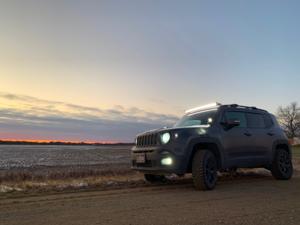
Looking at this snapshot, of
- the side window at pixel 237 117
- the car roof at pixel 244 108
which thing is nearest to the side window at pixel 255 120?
the car roof at pixel 244 108

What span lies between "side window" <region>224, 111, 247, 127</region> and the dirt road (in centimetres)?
200

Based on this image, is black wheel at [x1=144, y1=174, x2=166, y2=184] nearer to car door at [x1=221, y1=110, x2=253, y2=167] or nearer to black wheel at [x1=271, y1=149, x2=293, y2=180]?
car door at [x1=221, y1=110, x2=253, y2=167]

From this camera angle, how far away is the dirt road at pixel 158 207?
6406 mm

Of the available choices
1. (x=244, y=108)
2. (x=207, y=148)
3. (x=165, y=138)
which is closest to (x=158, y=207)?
(x=165, y=138)

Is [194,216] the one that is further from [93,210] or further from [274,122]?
[274,122]

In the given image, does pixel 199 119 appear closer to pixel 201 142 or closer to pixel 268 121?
pixel 201 142

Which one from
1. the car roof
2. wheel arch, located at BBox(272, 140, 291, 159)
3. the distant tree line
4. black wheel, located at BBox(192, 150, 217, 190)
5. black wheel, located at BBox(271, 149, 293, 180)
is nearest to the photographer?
black wheel, located at BBox(192, 150, 217, 190)

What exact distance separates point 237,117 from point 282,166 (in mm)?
2378

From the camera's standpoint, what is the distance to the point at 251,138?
1165 centimetres

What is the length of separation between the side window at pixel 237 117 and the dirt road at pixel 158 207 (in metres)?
2.00

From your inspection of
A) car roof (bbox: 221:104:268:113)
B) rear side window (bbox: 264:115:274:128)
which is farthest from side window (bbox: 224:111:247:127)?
rear side window (bbox: 264:115:274:128)

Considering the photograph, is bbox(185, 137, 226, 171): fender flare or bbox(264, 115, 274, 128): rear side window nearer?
bbox(185, 137, 226, 171): fender flare

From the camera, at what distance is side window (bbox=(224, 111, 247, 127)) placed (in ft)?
36.7

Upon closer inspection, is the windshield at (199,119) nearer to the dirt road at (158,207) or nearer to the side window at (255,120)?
the side window at (255,120)
